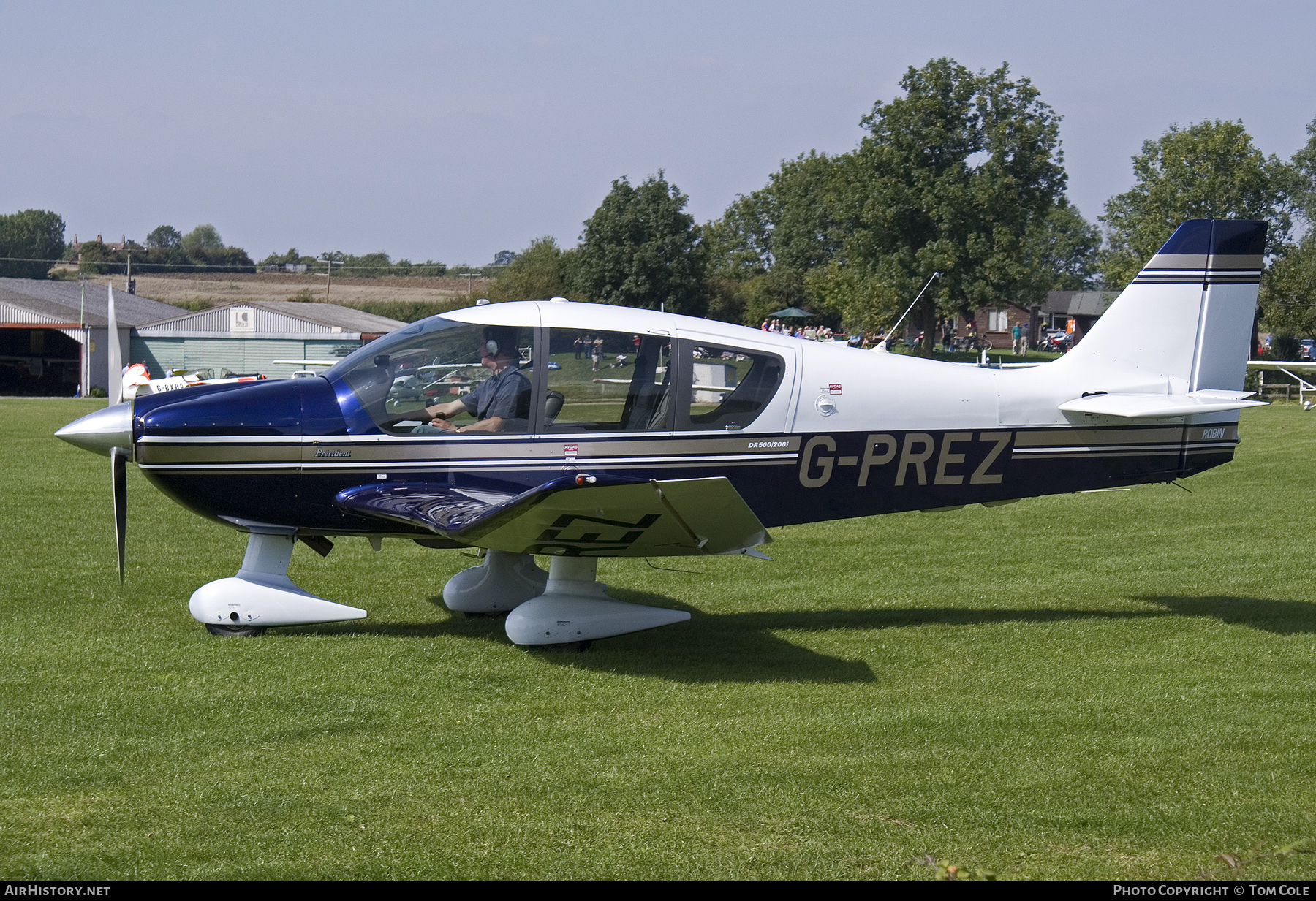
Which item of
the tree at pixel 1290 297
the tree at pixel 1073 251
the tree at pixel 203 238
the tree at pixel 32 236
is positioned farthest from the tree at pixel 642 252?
the tree at pixel 203 238

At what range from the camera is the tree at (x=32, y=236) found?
128 m

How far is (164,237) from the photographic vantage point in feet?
603

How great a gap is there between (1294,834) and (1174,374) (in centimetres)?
463

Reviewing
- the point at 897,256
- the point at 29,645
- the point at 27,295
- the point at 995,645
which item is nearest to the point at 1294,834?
the point at 995,645

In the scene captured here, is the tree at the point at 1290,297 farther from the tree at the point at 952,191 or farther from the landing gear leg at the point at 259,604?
the landing gear leg at the point at 259,604

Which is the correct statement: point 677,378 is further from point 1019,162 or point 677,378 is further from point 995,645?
point 1019,162

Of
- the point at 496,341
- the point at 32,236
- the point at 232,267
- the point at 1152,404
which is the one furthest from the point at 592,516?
the point at 32,236

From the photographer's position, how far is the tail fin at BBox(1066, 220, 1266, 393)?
8.48 m

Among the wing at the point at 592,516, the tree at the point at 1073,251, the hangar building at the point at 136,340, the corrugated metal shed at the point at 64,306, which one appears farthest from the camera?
the tree at the point at 1073,251

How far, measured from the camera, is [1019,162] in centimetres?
4956

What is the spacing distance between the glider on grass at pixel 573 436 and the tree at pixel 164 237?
629ft

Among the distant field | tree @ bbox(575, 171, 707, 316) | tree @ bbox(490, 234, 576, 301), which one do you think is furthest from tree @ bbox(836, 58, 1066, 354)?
the distant field

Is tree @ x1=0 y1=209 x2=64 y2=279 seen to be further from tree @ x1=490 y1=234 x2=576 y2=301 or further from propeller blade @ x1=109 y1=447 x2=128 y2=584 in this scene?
propeller blade @ x1=109 y1=447 x2=128 y2=584

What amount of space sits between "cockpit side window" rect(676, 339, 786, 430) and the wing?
110cm
